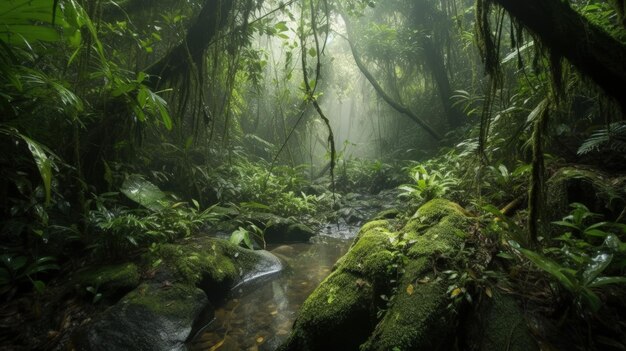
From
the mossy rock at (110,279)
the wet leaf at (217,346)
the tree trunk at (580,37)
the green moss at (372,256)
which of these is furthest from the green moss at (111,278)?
the tree trunk at (580,37)

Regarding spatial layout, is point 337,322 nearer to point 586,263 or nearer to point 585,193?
point 586,263

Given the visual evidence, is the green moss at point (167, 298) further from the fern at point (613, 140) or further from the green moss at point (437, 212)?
the fern at point (613, 140)

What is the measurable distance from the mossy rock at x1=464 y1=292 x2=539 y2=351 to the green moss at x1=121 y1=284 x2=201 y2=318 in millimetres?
2230

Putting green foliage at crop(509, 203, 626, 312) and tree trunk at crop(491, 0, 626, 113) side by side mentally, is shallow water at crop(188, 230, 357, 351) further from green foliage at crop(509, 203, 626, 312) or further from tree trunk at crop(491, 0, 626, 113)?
tree trunk at crop(491, 0, 626, 113)

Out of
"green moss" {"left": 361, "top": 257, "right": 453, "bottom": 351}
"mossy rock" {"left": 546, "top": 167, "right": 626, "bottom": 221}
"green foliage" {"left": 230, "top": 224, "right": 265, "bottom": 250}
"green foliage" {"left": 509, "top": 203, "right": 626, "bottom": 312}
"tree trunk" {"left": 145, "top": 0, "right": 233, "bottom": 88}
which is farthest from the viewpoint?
"green foliage" {"left": 230, "top": 224, "right": 265, "bottom": 250}

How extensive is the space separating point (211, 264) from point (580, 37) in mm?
3485

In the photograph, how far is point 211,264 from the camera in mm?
3367

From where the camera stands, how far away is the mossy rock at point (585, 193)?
2098 mm

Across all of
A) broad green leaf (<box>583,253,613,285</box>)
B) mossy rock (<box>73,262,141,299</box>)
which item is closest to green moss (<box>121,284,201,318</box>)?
mossy rock (<box>73,262,141,299</box>)

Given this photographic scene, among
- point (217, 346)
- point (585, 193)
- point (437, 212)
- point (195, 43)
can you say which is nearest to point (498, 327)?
point (437, 212)

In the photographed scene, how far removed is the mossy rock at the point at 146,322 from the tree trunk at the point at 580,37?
312 cm

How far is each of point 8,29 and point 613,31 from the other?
178 inches

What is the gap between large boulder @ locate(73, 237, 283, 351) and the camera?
229 cm

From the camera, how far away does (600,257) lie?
157 centimetres
